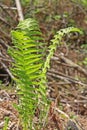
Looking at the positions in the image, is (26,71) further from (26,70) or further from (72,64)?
(72,64)

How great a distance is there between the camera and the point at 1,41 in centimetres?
504

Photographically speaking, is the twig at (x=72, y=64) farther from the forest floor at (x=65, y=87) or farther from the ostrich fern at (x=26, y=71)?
the ostrich fern at (x=26, y=71)

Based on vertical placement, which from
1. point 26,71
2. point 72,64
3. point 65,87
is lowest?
point 65,87

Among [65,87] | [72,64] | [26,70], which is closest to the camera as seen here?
[26,70]

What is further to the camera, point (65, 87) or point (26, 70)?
A: point (65, 87)

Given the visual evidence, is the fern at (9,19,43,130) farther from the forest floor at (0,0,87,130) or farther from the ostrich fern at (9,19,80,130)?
the forest floor at (0,0,87,130)

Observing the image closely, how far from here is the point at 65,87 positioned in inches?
218

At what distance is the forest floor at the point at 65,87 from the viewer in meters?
2.88

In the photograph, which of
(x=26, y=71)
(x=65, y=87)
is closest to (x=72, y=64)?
(x=65, y=87)

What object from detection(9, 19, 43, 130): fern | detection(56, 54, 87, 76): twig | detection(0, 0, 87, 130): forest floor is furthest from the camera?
detection(56, 54, 87, 76): twig

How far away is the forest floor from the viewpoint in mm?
2875

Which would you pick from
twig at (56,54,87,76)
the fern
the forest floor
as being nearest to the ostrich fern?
the fern

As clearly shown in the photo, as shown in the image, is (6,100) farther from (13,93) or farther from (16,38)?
(16,38)

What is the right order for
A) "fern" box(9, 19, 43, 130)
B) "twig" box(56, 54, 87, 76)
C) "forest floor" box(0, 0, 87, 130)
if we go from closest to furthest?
"fern" box(9, 19, 43, 130) < "forest floor" box(0, 0, 87, 130) < "twig" box(56, 54, 87, 76)
